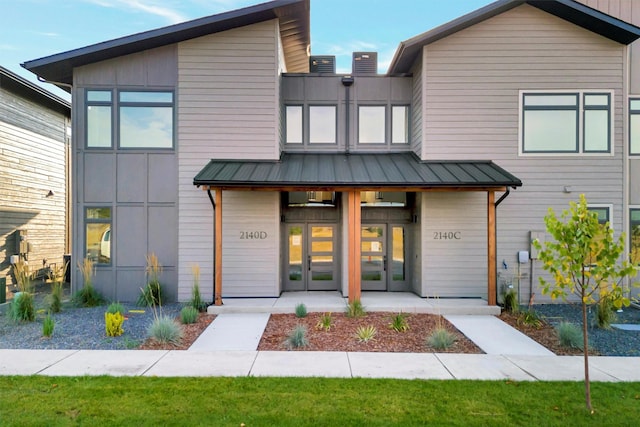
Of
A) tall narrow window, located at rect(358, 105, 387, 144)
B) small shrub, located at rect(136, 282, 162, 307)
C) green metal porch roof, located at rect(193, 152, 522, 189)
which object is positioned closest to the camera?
green metal porch roof, located at rect(193, 152, 522, 189)

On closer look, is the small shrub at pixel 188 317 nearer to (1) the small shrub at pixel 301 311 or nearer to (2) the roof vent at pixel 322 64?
(1) the small shrub at pixel 301 311

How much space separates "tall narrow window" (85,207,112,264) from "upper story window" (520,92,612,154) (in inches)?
443

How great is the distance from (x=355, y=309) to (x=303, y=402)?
4.24m

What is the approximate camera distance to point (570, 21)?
9.87 meters

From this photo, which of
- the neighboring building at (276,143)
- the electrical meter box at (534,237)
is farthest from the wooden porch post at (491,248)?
the electrical meter box at (534,237)

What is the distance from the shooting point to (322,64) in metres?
12.1

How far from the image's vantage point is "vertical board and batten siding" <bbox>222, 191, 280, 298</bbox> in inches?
389

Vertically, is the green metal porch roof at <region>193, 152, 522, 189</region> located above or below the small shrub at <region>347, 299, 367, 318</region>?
above

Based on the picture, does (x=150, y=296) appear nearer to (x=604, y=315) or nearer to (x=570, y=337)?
(x=570, y=337)

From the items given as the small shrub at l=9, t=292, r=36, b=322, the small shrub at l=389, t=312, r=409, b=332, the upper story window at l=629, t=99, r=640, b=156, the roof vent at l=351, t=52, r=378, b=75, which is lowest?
the small shrub at l=389, t=312, r=409, b=332

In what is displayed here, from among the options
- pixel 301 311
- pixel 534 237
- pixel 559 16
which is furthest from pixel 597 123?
pixel 301 311

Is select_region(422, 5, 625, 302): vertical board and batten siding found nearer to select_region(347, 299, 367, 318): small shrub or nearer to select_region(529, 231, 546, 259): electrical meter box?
select_region(529, 231, 546, 259): electrical meter box

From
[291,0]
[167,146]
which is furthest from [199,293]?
[291,0]

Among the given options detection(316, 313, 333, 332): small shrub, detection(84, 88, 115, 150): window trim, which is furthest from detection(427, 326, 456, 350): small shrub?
detection(84, 88, 115, 150): window trim
